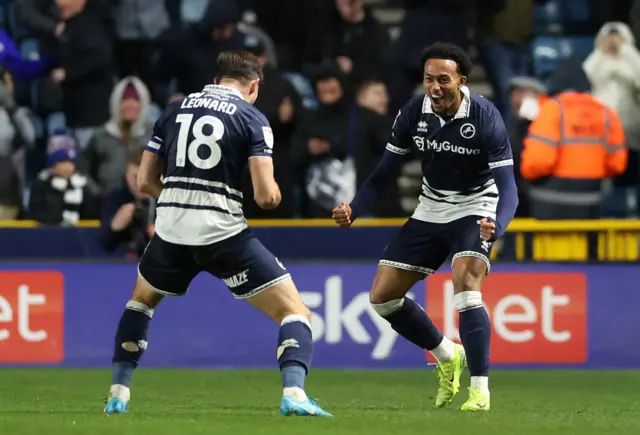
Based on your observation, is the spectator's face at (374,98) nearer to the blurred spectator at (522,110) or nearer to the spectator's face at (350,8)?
the spectator's face at (350,8)

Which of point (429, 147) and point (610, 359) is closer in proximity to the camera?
point (429, 147)

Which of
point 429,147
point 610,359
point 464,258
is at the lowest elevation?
point 610,359

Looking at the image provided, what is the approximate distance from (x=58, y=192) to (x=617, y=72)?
5171 millimetres

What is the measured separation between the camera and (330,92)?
47.6 ft

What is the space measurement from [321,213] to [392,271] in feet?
16.2

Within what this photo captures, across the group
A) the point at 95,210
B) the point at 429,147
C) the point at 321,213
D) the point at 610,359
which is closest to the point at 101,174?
the point at 95,210

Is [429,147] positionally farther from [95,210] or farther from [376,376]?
[95,210]

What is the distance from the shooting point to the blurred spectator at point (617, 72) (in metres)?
14.4

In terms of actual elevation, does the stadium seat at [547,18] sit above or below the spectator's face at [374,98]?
above

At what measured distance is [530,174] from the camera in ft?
43.6

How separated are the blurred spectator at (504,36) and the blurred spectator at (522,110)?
1059 millimetres

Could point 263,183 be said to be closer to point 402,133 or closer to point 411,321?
point 402,133

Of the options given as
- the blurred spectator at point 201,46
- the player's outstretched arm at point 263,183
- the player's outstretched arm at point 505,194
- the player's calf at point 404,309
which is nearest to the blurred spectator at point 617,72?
the blurred spectator at point 201,46

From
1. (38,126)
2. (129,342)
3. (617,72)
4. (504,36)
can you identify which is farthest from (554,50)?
(129,342)
